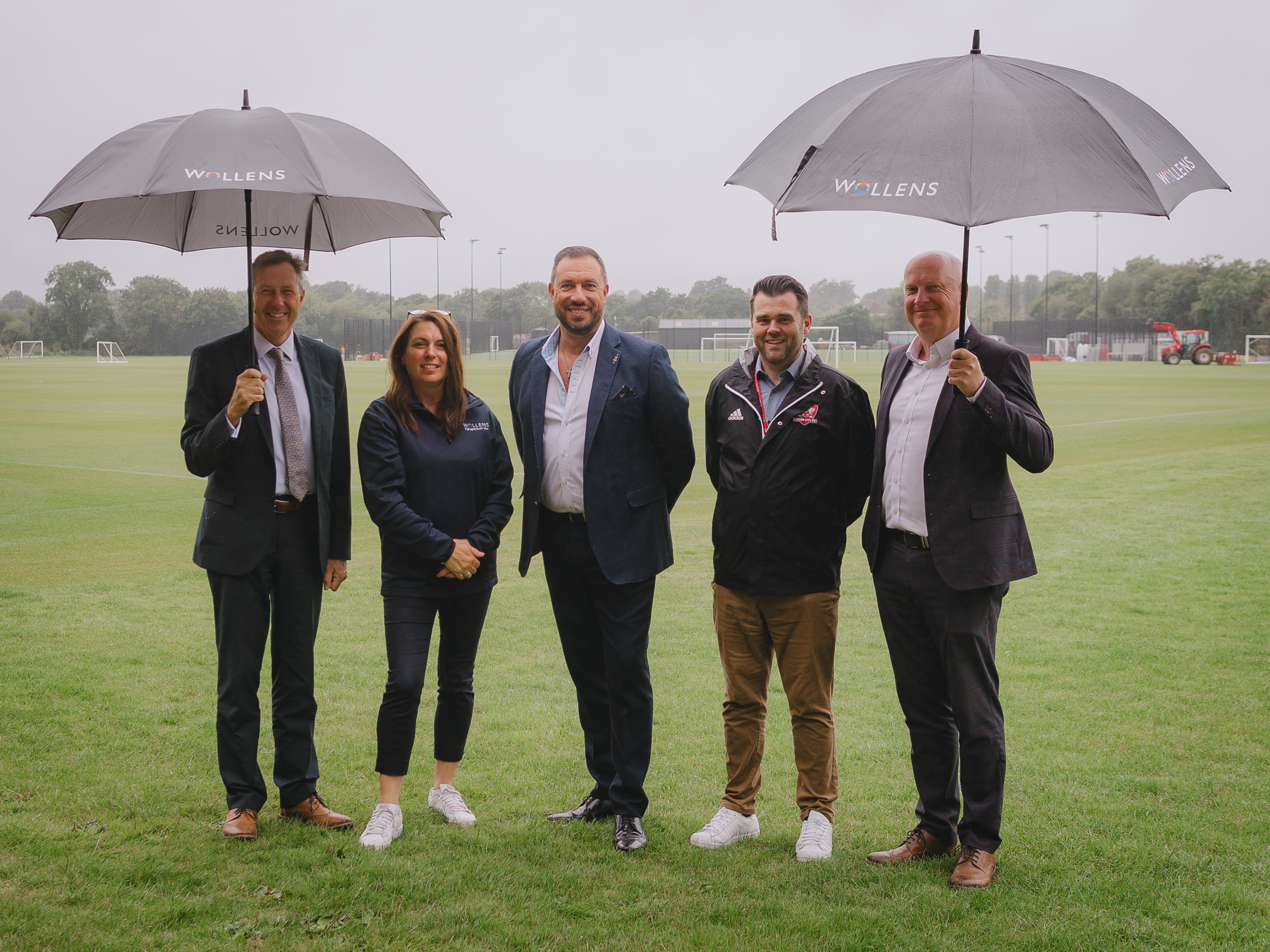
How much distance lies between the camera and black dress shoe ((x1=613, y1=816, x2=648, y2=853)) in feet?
12.5

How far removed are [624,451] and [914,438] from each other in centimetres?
107

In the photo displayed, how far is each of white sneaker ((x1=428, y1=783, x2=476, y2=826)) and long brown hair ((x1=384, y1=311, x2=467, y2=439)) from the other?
4.72ft

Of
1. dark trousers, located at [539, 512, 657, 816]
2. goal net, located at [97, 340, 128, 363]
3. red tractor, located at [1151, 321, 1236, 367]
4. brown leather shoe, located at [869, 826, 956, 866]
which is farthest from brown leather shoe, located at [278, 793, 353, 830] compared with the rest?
red tractor, located at [1151, 321, 1236, 367]

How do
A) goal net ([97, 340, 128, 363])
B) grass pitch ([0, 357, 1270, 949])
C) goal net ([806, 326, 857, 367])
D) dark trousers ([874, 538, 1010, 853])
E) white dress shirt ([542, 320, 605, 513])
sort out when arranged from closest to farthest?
grass pitch ([0, 357, 1270, 949]) → dark trousers ([874, 538, 1010, 853]) → white dress shirt ([542, 320, 605, 513]) → goal net ([97, 340, 128, 363]) → goal net ([806, 326, 857, 367])

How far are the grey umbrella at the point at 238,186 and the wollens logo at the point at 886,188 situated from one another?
1570 millimetres

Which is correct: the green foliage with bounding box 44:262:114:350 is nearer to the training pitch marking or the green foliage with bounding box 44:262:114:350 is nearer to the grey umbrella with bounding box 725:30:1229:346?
the training pitch marking

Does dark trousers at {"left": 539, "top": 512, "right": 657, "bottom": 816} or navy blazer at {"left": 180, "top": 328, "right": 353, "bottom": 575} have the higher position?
navy blazer at {"left": 180, "top": 328, "right": 353, "bottom": 575}

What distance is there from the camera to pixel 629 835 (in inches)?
152

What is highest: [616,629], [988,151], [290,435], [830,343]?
[830,343]

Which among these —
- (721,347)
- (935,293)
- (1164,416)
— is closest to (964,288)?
(935,293)

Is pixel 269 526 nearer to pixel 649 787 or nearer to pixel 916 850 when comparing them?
pixel 649 787

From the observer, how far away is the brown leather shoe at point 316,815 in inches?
154

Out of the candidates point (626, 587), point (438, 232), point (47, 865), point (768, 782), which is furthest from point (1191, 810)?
point (47, 865)

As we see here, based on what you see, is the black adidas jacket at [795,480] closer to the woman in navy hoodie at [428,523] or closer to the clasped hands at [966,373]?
the clasped hands at [966,373]
